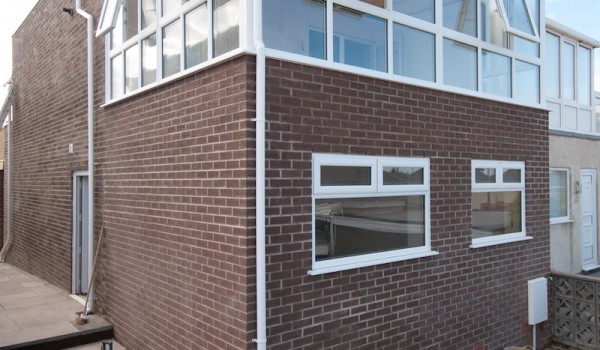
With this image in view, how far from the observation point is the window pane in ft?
16.0

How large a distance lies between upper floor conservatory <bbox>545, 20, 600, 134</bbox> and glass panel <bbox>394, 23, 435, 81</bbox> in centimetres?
481

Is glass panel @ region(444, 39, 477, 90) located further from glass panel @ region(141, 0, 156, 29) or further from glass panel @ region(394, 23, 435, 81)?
glass panel @ region(141, 0, 156, 29)

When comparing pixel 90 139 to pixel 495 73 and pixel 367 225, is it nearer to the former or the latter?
pixel 367 225

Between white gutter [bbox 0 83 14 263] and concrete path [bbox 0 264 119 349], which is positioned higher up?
white gutter [bbox 0 83 14 263]

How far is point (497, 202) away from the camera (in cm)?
624

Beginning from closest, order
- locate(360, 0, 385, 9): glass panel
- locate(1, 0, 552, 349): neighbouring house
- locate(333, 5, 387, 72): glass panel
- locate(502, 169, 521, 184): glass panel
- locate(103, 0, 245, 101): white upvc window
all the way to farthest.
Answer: locate(1, 0, 552, 349): neighbouring house → locate(103, 0, 245, 101): white upvc window → locate(333, 5, 387, 72): glass panel → locate(360, 0, 385, 9): glass panel → locate(502, 169, 521, 184): glass panel

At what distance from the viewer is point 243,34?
12.6 ft

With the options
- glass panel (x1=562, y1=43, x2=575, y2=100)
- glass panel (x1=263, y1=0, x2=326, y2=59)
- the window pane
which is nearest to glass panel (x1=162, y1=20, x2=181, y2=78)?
glass panel (x1=263, y1=0, x2=326, y2=59)

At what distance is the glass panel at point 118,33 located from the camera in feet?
20.1

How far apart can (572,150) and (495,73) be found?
171 inches

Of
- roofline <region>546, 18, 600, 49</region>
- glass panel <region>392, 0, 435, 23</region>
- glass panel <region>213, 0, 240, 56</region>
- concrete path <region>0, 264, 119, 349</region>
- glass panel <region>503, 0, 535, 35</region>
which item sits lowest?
concrete path <region>0, 264, 119, 349</region>

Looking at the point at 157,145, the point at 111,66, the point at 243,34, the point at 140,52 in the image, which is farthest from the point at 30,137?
the point at 243,34

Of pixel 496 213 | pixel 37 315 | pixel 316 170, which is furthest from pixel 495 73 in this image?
pixel 37 315

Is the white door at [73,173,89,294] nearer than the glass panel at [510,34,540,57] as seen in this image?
No
